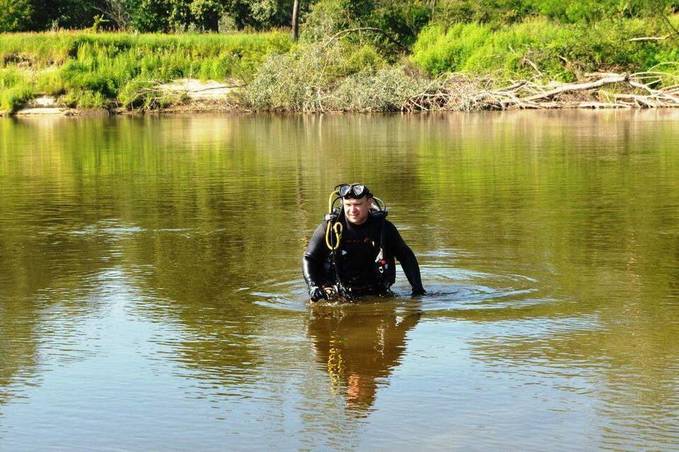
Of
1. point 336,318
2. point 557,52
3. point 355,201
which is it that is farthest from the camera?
point 557,52

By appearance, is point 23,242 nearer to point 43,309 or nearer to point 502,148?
point 43,309

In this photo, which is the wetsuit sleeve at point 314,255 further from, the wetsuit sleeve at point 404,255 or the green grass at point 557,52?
the green grass at point 557,52

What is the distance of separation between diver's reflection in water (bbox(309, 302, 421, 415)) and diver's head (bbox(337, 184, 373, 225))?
0.74 metres

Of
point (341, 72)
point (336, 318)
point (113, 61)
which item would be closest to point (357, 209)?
point (336, 318)

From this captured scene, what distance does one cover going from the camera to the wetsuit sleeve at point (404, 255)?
988 cm

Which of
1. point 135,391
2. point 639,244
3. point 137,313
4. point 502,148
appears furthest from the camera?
point 502,148

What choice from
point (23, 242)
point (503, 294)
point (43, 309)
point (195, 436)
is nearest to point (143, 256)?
point (23, 242)

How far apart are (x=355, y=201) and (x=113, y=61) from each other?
44.8 meters

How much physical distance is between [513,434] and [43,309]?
5084mm

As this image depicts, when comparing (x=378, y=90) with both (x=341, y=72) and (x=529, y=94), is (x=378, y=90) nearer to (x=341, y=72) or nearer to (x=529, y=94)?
(x=341, y=72)

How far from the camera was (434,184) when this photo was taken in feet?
63.8

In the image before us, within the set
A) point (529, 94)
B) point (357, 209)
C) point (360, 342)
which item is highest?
point (529, 94)

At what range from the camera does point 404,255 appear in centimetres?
989

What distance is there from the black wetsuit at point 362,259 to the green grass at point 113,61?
129 ft
